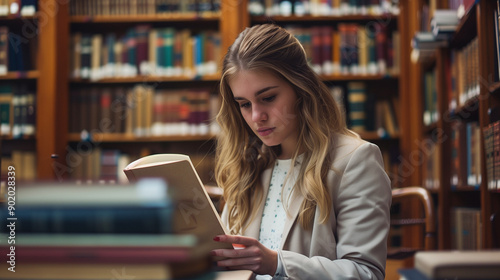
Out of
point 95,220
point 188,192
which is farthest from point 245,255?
point 95,220

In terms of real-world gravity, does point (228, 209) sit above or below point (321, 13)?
below

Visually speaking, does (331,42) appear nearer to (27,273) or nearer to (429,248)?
(429,248)

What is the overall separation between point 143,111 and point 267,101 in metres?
1.89

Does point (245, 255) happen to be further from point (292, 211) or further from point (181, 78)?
point (181, 78)

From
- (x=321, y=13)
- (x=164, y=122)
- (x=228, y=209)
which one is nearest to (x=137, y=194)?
(x=228, y=209)

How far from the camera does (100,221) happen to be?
431mm

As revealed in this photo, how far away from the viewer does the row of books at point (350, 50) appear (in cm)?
303

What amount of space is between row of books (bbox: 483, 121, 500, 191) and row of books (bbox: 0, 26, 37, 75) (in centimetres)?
250

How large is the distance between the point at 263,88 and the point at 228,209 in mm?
393

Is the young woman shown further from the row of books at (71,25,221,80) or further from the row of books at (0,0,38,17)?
the row of books at (0,0,38,17)

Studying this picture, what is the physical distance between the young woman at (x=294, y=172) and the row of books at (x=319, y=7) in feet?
5.70

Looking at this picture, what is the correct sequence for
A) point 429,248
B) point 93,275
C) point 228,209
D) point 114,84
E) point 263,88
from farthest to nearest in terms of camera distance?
point 114,84 < point 429,248 < point 228,209 < point 263,88 < point 93,275

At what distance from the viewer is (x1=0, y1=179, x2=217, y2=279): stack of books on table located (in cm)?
41

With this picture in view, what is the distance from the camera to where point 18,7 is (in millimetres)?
3010
